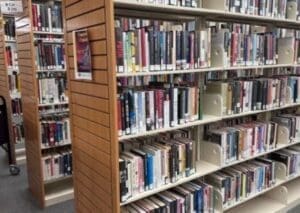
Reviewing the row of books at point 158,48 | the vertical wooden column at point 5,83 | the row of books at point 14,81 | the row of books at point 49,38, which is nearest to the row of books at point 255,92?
the row of books at point 158,48

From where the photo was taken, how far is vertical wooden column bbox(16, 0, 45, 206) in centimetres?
275

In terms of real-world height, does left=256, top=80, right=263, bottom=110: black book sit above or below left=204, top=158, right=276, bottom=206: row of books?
above

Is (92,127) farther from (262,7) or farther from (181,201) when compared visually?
(262,7)

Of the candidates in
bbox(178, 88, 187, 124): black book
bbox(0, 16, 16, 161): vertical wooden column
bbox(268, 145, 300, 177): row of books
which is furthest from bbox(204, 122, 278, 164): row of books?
bbox(0, 16, 16, 161): vertical wooden column

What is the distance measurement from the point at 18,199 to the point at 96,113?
6.52 feet

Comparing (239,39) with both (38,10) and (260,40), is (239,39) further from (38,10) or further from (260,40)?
(38,10)

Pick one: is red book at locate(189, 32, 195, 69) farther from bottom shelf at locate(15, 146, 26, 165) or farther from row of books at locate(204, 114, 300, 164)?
bottom shelf at locate(15, 146, 26, 165)

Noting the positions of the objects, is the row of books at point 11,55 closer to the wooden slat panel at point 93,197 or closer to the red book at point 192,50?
the wooden slat panel at point 93,197

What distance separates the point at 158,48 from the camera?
1783 millimetres

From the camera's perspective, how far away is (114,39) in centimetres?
150

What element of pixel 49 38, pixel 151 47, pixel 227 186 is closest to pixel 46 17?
pixel 49 38

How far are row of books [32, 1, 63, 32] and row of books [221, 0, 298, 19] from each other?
181 centimetres

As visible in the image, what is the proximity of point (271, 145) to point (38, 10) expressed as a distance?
8.43ft

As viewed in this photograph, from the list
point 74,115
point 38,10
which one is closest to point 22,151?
point 38,10
